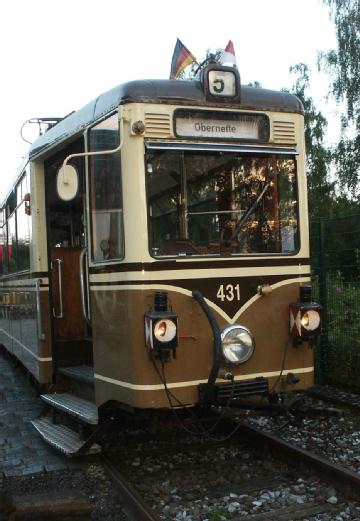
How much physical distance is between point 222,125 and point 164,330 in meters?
1.66

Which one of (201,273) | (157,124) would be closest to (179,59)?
(157,124)

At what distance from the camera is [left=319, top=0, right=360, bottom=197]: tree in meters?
23.8

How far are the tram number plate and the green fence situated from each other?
3.07 meters

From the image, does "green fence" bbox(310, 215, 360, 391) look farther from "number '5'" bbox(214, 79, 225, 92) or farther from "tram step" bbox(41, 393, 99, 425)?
"tram step" bbox(41, 393, 99, 425)

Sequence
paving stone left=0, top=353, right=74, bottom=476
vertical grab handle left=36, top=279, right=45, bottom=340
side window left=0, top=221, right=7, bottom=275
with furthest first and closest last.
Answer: side window left=0, top=221, right=7, bottom=275 < vertical grab handle left=36, top=279, right=45, bottom=340 < paving stone left=0, top=353, right=74, bottom=476

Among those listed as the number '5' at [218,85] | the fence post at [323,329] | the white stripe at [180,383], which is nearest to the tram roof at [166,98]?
the number '5' at [218,85]

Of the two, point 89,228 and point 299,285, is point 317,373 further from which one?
point 89,228

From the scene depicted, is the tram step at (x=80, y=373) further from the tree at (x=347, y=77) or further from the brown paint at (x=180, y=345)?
the tree at (x=347, y=77)

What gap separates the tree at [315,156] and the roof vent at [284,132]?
69.3 ft

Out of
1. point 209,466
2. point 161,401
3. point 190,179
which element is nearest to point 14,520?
point 161,401

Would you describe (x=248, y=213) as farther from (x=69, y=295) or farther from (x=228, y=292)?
(x=69, y=295)

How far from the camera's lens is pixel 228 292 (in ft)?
15.1

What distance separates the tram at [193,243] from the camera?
14.4ft

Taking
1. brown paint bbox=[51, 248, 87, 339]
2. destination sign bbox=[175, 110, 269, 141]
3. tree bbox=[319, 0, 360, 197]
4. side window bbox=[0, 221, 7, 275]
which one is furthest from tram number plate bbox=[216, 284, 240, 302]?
tree bbox=[319, 0, 360, 197]
